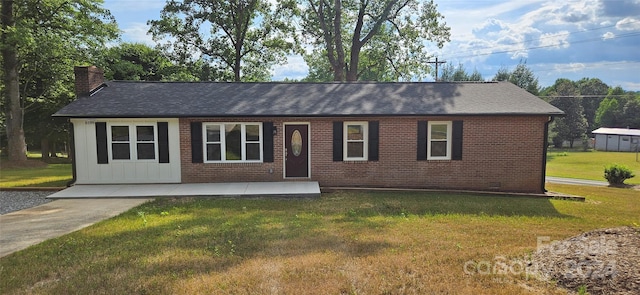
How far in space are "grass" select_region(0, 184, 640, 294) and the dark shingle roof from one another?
140 inches

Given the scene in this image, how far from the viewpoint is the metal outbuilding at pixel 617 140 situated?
167 ft

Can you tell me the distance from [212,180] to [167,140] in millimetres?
1906

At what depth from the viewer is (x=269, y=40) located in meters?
29.4

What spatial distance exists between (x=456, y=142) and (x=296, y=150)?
525cm

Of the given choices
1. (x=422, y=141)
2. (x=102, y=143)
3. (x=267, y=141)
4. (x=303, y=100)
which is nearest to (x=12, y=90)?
(x=102, y=143)

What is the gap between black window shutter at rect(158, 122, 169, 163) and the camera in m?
12.1

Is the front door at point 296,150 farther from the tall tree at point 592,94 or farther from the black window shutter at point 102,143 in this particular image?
the tall tree at point 592,94

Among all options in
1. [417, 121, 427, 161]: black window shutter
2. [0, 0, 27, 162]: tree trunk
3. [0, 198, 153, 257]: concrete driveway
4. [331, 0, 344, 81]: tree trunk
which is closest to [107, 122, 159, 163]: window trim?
[0, 198, 153, 257]: concrete driveway

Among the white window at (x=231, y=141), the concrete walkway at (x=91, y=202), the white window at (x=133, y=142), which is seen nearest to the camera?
the concrete walkway at (x=91, y=202)

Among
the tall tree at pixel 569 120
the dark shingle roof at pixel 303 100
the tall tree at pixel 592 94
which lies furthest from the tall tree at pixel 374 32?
the tall tree at pixel 592 94

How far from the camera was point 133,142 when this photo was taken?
12078 millimetres

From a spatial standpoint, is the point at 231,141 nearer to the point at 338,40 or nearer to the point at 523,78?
the point at 338,40

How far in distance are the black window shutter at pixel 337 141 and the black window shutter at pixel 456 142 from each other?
12.0ft

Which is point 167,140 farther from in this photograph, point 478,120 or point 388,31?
point 388,31
